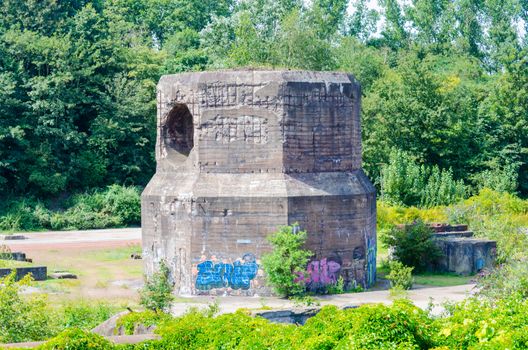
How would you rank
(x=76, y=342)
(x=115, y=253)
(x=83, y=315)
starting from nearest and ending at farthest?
1. (x=76, y=342)
2. (x=83, y=315)
3. (x=115, y=253)

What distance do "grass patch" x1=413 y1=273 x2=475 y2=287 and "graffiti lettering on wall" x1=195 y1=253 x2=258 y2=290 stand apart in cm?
522

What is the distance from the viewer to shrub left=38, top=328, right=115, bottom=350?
13695mm

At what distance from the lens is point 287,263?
25312 millimetres

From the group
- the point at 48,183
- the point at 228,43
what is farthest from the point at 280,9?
the point at 48,183

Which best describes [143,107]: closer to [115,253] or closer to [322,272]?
[115,253]

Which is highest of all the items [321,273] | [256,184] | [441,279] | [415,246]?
[256,184]

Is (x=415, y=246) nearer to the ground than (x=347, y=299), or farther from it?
farther from it

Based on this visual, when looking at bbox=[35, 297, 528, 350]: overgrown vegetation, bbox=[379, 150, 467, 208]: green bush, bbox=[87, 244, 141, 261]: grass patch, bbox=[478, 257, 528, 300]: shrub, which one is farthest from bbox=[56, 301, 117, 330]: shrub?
bbox=[379, 150, 467, 208]: green bush

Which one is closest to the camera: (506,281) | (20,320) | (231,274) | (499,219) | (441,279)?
(20,320)

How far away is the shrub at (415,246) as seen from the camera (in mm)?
29953

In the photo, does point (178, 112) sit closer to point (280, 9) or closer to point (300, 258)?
point (300, 258)

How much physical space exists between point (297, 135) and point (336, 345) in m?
13.5

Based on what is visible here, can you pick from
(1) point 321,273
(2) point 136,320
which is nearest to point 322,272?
(1) point 321,273

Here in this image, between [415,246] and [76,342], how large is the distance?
17.7m
